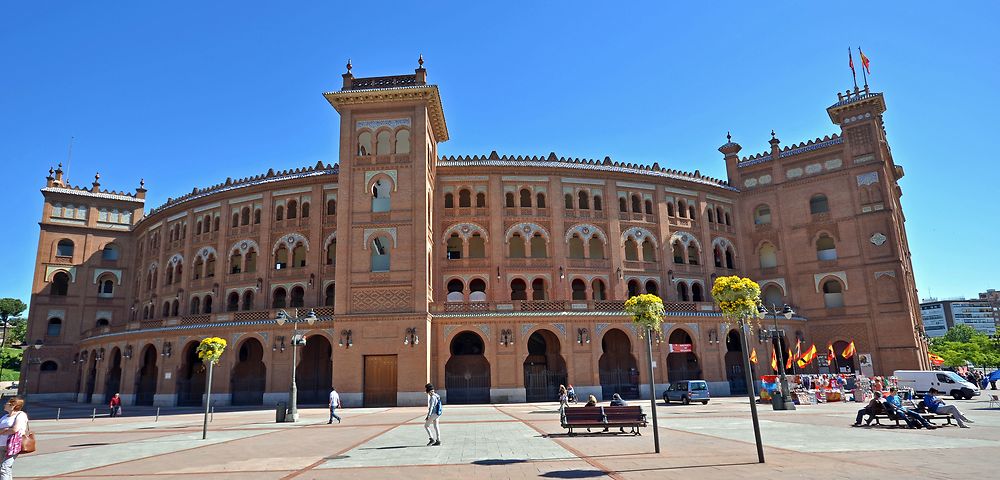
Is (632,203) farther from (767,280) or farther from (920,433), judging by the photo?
(920,433)

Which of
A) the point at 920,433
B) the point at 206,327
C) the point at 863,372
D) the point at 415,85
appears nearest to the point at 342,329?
the point at 206,327

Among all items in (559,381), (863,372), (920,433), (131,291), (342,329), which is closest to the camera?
(920,433)

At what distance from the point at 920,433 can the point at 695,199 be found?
106ft

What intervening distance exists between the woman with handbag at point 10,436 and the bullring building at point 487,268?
82.3 ft

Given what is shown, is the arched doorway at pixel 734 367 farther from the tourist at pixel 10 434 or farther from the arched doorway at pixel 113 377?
the arched doorway at pixel 113 377

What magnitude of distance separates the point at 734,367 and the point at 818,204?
586 inches

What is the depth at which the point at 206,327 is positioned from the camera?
3809 centimetres

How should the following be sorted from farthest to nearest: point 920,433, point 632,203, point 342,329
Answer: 1. point 632,203
2. point 342,329
3. point 920,433

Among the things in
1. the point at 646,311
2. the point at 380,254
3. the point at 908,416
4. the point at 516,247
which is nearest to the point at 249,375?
the point at 380,254

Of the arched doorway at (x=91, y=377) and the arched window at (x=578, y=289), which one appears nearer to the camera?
the arched window at (x=578, y=289)

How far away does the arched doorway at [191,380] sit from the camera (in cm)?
3947

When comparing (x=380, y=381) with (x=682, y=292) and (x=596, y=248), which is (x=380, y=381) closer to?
(x=596, y=248)

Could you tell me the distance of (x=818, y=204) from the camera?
149 ft

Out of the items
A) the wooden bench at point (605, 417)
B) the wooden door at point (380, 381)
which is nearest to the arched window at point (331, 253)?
the wooden door at point (380, 381)
